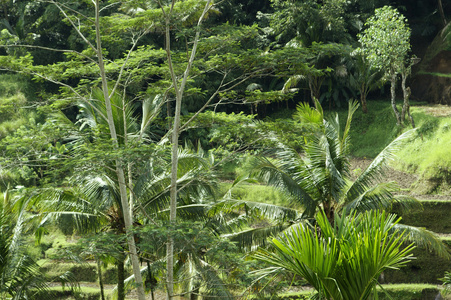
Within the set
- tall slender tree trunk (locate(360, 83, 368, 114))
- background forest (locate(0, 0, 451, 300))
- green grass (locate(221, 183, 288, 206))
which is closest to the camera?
background forest (locate(0, 0, 451, 300))

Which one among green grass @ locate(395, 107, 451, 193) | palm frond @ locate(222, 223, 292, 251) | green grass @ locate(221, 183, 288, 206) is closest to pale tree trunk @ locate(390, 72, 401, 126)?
green grass @ locate(395, 107, 451, 193)

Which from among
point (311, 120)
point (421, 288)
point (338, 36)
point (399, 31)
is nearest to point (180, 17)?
point (311, 120)

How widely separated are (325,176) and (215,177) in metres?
2.68

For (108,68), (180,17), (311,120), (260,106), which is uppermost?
(180,17)

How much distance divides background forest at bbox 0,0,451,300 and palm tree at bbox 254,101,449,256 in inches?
1.4

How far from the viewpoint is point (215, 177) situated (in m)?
9.58

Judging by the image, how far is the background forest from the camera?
6914 mm

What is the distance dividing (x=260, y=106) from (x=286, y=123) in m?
15.8

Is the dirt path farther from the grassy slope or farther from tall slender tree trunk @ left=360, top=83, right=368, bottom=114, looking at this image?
tall slender tree trunk @ left=360, top=83, right=368, bottom=114

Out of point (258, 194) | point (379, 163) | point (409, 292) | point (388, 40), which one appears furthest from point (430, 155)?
point (379, 163)

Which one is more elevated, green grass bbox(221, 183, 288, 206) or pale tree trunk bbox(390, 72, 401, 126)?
pale tree trunk bbox(390, 72, 401, 126)

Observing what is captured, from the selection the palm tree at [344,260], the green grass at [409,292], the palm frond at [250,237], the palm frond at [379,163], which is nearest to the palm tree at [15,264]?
the palm frond at [250,237]

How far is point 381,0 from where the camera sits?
22.8 meters

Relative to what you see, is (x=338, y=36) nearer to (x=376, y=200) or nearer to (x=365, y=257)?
(x=376, y=200)
